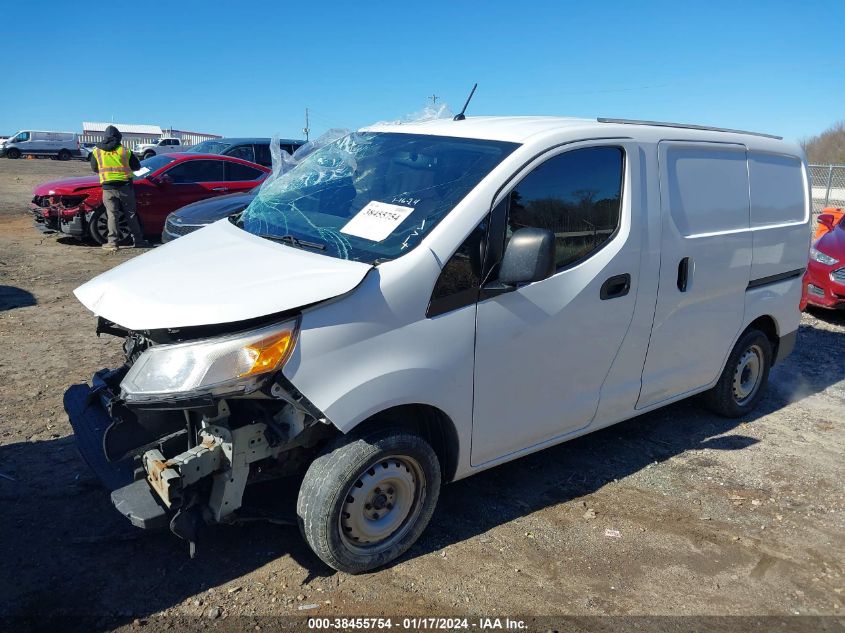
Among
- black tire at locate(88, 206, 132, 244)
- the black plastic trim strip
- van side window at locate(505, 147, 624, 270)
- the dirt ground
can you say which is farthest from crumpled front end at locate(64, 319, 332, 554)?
black tire at locate(88, 206, 132, 244)

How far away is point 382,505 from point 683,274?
7.65ft

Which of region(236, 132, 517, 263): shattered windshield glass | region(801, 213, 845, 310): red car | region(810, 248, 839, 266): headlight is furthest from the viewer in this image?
region(810, 248, 839, 266): headlight

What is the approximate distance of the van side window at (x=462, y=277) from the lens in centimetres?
315

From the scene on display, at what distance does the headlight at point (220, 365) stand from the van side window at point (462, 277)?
Answer: 674 millimetres

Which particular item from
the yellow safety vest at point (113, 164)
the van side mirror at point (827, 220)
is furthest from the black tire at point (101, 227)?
the van side mirror at point (827, 220)

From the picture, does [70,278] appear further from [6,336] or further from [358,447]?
[358,447]

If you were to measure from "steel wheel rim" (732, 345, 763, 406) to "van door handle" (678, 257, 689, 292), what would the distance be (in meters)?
1.26

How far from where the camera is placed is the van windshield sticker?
3.32 metres

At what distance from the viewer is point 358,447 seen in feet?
10.1

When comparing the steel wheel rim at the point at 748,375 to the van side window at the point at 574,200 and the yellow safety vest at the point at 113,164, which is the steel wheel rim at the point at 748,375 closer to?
the van side window at the point at 574,200

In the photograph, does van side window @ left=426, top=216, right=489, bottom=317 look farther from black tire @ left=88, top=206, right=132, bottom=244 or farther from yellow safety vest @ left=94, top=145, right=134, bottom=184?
black tire @ left=88, top=206, right=132, bottom=244

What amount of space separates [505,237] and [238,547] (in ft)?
6.57

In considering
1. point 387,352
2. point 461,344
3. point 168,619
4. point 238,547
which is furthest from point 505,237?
point 168,619

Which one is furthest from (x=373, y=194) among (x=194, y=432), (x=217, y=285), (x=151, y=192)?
(x=151, y=192)
